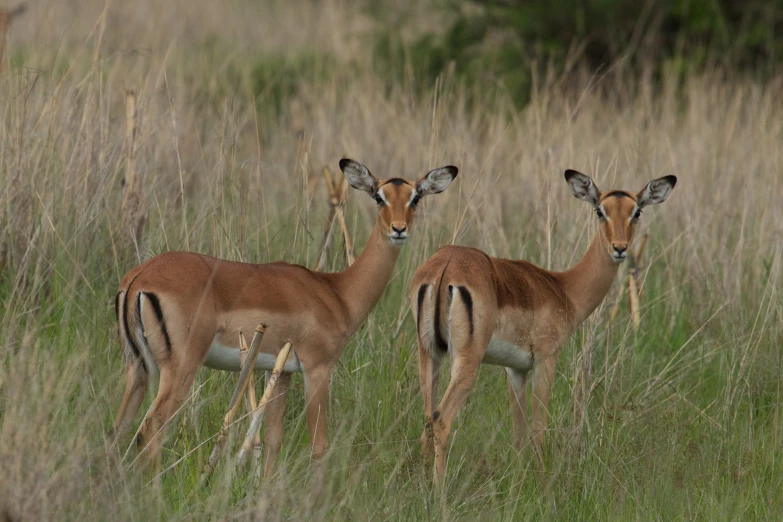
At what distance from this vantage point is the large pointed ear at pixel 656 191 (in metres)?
5.11

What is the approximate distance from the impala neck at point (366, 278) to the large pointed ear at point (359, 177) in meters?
0.18

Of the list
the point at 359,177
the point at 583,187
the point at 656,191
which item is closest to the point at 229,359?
the point at 359,177

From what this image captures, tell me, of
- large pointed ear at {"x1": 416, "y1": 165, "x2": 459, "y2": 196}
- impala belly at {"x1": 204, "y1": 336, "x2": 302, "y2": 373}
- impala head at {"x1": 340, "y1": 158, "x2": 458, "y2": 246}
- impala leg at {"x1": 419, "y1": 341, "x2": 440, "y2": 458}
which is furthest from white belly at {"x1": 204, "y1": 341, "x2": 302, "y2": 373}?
large pointed ear at {"x1": 416, "y1": 165, "x2": 459, "y2": 196}

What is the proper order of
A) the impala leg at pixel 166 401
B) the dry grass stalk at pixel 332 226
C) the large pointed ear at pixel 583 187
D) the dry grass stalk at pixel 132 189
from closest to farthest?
the impala leg at pixel 166 401 < the large pointed ear at pixel 583 187 < the dry grass stalk at pixel 332 226 < the dry grass stalk at pixel 132 189

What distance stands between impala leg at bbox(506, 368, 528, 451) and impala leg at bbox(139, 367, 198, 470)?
1.36 m

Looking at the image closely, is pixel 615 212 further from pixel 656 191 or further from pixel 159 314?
pixel 159 314

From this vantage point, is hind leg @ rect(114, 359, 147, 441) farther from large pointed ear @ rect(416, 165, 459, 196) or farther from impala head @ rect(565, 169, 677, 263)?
impala head @ rect(565, 169, 677, 263)

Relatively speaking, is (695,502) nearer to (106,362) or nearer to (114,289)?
(106,362)

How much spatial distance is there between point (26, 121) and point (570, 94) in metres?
6.58

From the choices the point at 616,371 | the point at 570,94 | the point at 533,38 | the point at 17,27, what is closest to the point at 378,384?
the point at 616,371

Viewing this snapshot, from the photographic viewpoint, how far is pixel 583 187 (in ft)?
16.8

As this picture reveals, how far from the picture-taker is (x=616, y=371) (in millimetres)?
4922

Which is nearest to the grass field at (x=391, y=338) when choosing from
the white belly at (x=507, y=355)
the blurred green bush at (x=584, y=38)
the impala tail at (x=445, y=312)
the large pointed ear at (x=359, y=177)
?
the white belly at (x=507, y=355)

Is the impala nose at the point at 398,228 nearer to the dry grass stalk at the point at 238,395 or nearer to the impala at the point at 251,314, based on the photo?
the impala at the point at 251,314
